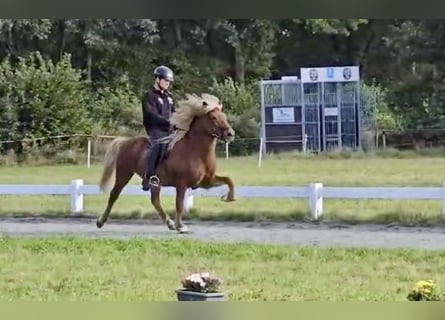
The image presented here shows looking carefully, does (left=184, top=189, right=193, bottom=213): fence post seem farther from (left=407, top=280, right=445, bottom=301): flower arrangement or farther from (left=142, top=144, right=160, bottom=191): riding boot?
(left=407, top=280, right=445, bottom=301): flower arrangement

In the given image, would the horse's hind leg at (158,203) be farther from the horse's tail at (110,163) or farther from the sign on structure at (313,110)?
the sign on structure at (313,110)

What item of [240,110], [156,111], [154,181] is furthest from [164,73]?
[154,181]

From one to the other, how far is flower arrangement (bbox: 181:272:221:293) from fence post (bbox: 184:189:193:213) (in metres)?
0.33

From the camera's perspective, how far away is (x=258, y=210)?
452 centimetres

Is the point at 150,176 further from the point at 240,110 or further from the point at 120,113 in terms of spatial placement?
the point at 240,110

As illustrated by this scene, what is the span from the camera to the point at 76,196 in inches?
180

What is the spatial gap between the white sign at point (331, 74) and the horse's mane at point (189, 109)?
1.27 feet

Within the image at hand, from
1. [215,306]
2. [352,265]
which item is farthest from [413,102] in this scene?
[215,306]

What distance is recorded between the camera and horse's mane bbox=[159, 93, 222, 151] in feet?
14.6

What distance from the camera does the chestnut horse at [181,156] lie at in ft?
14.7

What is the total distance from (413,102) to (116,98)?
4.11ft

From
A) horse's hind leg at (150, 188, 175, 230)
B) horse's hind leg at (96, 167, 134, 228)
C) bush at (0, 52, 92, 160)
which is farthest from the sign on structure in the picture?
bush at (0, 52, 92, 160)

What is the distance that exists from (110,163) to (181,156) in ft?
1.01
